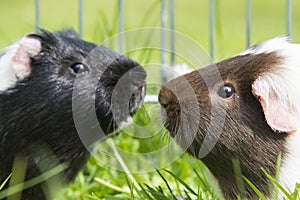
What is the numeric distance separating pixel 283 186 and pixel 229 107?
39 cm

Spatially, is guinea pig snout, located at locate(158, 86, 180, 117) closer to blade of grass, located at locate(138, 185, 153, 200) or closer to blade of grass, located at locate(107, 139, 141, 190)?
blade of grass, located at locate(138, 185, 153, 200)

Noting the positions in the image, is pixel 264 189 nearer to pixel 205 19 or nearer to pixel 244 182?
pixel 244 182

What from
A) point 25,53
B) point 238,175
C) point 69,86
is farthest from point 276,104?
point 25,53

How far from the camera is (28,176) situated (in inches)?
147

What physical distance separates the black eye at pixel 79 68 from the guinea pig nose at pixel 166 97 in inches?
25.1

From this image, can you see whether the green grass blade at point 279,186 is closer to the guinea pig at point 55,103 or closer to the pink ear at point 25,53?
the guinea pig at point 55,103

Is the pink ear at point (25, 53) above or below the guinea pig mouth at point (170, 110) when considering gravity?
above

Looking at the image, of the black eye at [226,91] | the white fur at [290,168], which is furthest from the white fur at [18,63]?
the white fur at [290,168]

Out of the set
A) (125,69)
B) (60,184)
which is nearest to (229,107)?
(125,69)

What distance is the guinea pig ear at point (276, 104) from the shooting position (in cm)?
321

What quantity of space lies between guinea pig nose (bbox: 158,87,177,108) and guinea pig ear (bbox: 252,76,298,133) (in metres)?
0.33

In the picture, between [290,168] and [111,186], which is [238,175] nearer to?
[290,168]

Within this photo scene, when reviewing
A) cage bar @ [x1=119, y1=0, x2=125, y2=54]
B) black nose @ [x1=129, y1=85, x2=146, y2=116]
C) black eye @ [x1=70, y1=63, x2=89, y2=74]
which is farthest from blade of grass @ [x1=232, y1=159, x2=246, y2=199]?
cage bar @ [x1=119, y1=0, x2=125, y2=54]

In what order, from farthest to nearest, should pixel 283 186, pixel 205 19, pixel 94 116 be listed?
pixel 205 19, pixel 94 116, pixel 283 186
